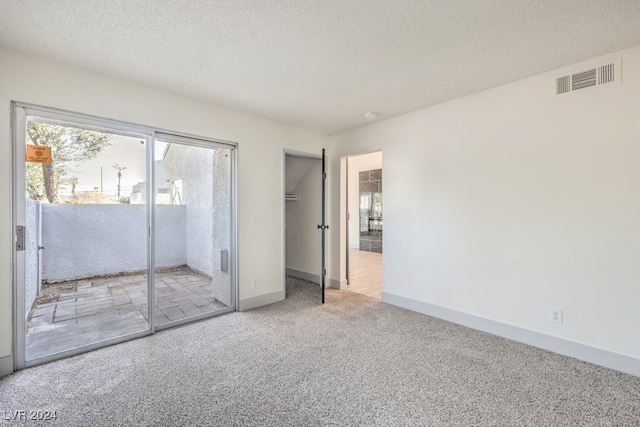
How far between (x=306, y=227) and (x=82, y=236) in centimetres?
327

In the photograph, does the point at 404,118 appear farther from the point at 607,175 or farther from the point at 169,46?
the point at 169,46

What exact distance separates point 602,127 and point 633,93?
0.93 feet

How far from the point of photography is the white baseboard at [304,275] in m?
5.05


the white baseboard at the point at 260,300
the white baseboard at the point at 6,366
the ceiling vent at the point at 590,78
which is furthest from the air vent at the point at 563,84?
the white baseboard at the point at 6,366

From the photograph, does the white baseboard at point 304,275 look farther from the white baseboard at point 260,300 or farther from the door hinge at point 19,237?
the door hinge at point 19,237

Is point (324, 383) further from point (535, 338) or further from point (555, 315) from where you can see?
point (555, 315)

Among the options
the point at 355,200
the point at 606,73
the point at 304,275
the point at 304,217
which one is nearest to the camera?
the point at 606,73

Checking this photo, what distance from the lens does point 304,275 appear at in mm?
5281

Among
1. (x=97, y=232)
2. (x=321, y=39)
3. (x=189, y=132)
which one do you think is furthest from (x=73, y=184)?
(x=321, y=39)

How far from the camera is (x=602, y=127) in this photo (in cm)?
233

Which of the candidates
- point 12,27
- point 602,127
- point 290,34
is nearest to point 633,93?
point 602,127

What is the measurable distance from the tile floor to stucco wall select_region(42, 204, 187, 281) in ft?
10.1

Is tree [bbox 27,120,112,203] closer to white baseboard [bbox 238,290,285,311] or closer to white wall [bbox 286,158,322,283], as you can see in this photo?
white baseboard [bbox 238,290,285,311]

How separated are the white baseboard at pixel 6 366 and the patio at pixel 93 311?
198 millimetres
